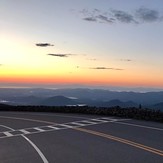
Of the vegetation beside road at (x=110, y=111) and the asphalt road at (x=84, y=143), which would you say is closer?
the asphalt road at (x=84, y=143)

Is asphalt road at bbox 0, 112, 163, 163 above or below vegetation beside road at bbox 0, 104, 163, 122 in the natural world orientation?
below

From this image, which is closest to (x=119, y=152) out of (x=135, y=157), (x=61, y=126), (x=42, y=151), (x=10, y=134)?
(x=135, y=157)

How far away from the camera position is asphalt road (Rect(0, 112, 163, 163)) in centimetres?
1477

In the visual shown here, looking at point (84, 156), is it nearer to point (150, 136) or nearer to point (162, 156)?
point (162, 156)

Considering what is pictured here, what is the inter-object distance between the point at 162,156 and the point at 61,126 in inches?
494

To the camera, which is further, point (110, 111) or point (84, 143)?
point (110, 111)

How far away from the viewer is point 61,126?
26.5 m

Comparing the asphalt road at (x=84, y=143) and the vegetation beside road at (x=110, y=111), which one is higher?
the vegetation beside road at (x=110, y=111)

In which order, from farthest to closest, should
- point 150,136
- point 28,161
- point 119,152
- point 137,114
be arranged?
1. point 137,114
2. point 150,136
3. point 119,152
4. point 28,161

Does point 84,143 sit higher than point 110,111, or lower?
lower

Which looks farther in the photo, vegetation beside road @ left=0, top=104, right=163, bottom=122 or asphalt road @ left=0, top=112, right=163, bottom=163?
vegetation beside road @ left=0, top=104, right=163, bottom=122

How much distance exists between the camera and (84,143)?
18.5 meters

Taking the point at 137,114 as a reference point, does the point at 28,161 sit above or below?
below

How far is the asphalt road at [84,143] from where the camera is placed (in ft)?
48.5
